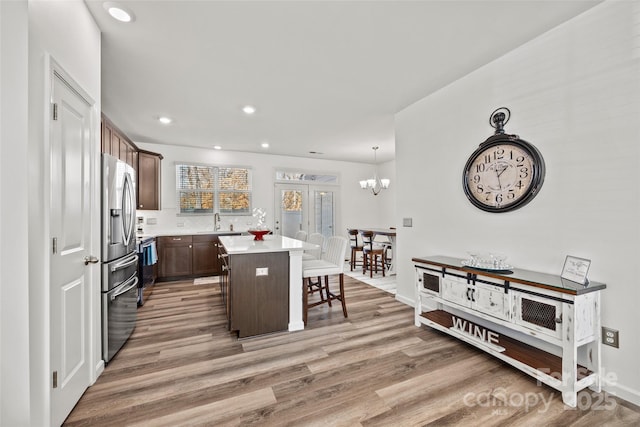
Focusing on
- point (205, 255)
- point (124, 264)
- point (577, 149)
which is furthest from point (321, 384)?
point (205, 255)

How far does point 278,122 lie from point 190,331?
310 centimetres

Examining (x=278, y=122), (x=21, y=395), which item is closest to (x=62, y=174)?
(x=21, y=395)

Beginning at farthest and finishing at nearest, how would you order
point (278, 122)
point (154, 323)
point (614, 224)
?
1. point (278, 122)
2. point (154, 323)
3. point (614, 224)

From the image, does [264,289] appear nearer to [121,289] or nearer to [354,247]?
[121,289]

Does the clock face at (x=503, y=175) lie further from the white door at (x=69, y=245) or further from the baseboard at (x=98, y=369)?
the baseboard at (x=98, y=369)

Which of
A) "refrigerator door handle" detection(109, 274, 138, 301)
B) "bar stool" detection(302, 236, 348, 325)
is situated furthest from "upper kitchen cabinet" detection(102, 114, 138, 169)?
"bar stool" detection(302, 236, 348, 325)

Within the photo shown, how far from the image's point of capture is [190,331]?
2889 mm

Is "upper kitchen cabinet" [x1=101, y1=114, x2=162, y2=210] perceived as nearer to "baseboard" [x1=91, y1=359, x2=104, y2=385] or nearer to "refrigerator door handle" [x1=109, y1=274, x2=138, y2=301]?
"refrigerator door handle" [x1=109, y1=274, x2=138, y2=301]

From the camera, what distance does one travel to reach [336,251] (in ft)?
10.8

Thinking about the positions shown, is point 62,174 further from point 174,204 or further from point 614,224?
point 174,204

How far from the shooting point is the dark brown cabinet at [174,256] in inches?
196

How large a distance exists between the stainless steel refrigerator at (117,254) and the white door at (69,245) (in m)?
0.23

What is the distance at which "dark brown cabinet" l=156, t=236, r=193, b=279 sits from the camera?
4977 mm

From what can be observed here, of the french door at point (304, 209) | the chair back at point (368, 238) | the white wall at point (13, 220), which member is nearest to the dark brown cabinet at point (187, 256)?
the french door at point (304, 209)
